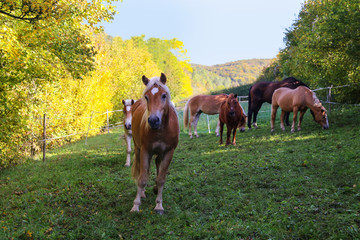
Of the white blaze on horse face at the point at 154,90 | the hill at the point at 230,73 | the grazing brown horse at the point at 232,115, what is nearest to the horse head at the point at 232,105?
the grazing brown horse at the point at 232,115

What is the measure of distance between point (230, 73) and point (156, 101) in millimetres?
131104

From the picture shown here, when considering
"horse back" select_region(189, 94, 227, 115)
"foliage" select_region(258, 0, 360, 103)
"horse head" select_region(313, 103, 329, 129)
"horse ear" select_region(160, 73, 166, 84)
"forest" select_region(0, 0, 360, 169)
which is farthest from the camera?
"horse back" select_region(189, 94, 227, 115)

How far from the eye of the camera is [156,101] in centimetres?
359

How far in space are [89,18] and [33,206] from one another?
624 cm

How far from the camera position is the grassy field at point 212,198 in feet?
10.8

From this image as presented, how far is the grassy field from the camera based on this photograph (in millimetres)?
3283

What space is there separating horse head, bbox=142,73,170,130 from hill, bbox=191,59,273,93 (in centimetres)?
9154

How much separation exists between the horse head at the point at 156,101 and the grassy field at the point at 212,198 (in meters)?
1.48

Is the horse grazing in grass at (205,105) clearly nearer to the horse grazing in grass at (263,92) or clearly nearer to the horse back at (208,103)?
the horse back at (208,103)

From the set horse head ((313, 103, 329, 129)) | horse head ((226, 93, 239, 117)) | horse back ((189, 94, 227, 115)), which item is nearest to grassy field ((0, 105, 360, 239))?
horse head ((226, 93, 239, 117))

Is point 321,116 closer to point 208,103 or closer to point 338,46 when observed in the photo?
point 338,46

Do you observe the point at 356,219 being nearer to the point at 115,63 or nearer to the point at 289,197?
the point at 289,197

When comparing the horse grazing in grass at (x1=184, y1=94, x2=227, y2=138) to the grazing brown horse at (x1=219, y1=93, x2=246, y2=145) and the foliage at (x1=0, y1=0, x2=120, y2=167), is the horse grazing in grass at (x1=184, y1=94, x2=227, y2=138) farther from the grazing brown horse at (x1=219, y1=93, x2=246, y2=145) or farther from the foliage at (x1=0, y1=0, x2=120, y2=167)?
the foliage at (x1=0, y1=0, x2=120, y2=167)

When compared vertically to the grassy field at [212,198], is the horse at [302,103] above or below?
above
